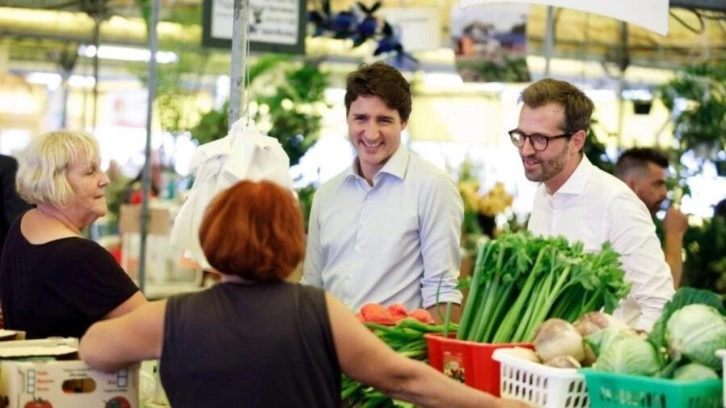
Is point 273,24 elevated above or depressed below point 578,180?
above

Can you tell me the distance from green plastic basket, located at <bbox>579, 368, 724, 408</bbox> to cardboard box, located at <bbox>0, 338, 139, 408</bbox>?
109 centimetres

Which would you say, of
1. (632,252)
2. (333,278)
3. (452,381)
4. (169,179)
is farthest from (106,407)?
(169,179)

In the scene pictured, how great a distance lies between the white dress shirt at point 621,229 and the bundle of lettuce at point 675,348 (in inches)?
Answer: 31.8

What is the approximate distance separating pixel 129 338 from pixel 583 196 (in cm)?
156

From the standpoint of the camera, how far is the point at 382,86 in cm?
409

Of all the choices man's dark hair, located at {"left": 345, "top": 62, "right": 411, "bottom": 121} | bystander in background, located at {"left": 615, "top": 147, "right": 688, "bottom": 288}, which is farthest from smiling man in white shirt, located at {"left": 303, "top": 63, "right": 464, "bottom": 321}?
bystander in background, located at {"left": 615, "top": 147, "right": 688, "bottom": 288}

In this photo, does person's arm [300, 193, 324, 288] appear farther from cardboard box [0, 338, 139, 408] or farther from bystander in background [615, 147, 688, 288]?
bystander in background [615, 147, 688, 288]

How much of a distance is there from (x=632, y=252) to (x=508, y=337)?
0.72 m

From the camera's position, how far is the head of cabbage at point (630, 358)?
2693 millimetres

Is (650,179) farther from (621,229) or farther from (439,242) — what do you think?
(621,229)

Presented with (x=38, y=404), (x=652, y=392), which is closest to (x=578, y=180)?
(x=652, y=392)

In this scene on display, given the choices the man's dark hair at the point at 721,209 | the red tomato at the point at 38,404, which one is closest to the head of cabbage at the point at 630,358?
the red tomato at the point at 38,404

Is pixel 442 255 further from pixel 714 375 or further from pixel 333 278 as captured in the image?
pixel 714 375

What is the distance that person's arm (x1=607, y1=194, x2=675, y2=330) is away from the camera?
12.0 ft
